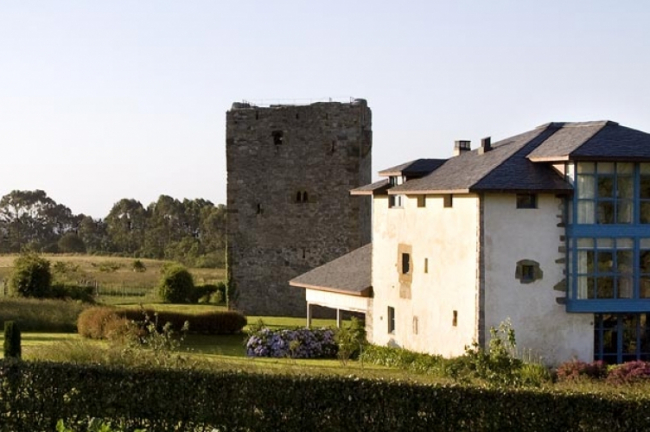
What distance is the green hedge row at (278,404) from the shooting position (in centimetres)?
1812

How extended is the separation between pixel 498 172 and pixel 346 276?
10419mm

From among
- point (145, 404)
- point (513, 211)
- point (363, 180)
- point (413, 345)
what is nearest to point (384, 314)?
point (413, 345)

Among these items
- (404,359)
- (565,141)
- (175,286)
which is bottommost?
(404,359)

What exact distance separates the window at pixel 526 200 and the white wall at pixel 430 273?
1166 mm

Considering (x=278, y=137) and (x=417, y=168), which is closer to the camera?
(x=417, y=168)

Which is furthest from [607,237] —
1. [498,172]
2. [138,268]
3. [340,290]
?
[138,268]

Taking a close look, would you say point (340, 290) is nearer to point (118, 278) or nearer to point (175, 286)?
point (175, 286)

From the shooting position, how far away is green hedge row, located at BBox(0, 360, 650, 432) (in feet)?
59.5

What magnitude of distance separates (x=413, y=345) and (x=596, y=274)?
613cm

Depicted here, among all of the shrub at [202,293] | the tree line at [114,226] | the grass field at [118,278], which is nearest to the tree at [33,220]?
the tree line at [114,226]

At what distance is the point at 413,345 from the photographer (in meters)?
33.3

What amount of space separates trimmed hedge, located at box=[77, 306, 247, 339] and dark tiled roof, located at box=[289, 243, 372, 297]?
2.76 m

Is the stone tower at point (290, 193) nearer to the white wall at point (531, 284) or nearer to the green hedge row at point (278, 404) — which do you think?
the white wall at point (531, 284)

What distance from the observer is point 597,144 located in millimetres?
29500
